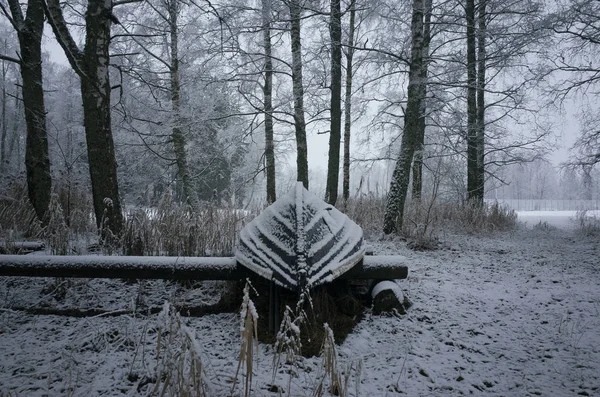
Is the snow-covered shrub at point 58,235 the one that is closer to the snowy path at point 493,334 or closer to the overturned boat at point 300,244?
the overturned boat at point 300,244

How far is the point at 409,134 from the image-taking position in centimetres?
544

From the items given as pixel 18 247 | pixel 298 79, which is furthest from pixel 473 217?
pixel 18 247

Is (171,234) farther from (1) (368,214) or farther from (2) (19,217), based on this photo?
(1) (368,214)

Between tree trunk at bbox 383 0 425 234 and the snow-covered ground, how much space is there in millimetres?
1913

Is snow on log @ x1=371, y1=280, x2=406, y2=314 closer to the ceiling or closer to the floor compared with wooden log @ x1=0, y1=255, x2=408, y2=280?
closer to the floor

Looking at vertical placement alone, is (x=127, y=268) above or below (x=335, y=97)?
below

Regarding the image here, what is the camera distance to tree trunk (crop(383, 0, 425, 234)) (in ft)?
Answer: 17.1

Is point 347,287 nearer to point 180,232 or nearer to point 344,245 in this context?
point 344,245

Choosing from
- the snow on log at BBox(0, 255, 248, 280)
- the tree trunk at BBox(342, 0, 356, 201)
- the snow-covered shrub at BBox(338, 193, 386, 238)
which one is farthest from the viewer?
the tree trunk at BBox(342, 0, 356, 201)

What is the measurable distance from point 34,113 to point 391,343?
21.7ft

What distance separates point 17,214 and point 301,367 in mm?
6217

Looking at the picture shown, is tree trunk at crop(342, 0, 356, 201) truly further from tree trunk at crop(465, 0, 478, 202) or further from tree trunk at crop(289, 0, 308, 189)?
tree trunk at crop(465, 0, 478, 202)

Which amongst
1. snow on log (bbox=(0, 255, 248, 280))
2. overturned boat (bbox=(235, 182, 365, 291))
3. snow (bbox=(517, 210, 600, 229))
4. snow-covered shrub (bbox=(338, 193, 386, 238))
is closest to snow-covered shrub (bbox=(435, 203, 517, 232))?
snow-covered shrub (bbox=(338, 193, 386, 238))

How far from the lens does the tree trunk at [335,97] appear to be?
6.64 m
